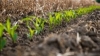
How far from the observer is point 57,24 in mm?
2883

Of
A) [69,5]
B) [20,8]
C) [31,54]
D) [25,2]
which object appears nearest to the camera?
[31,54]

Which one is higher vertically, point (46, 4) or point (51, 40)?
point (51, 40)

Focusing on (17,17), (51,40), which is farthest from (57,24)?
(51,40)

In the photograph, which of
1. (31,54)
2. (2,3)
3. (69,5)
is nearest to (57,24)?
(2,3)

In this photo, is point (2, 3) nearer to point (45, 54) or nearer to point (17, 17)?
point (17, 17)

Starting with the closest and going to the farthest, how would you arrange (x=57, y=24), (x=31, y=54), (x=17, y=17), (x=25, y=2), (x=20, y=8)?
(x=31, y=54) < (x=57, y=24) < (x=17, y=17) < (x=20, y=8) < (x=25, y=2)

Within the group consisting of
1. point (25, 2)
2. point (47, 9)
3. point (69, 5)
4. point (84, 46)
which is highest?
point (84, 46)

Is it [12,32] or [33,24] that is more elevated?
[12,32]

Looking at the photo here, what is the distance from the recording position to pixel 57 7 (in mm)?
5496

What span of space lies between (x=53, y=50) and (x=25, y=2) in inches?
116

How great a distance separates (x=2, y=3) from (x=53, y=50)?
2363 millimetres

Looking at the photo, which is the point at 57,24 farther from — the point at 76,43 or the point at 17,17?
the point at 76,43

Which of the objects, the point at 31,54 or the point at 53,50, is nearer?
the point at 31,54

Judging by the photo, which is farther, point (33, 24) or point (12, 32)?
point (33, 24)
